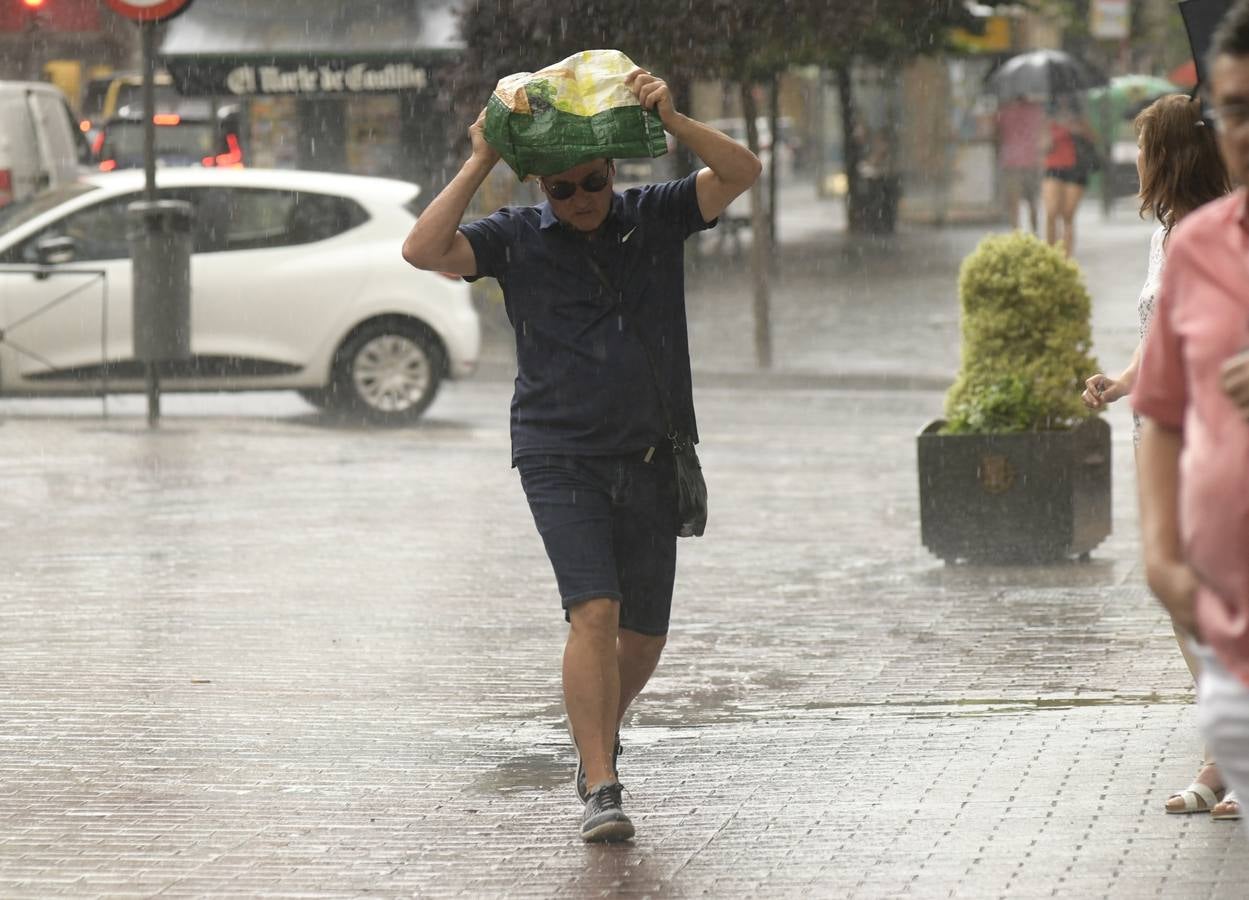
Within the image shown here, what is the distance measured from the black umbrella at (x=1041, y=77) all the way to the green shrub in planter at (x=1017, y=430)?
19486 millimetres

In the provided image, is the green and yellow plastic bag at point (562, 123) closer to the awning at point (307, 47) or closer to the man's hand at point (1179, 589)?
the man's hand at point (1179, 589)

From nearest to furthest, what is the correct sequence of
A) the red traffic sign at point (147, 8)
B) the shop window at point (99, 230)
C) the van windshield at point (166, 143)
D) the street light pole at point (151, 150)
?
the red traffic sign at point (147, 8) → the street light pole at point (151, 150) → the shop window at point (99, 230) → the van windshield at point (166, 143)

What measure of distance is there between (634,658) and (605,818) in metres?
0.56

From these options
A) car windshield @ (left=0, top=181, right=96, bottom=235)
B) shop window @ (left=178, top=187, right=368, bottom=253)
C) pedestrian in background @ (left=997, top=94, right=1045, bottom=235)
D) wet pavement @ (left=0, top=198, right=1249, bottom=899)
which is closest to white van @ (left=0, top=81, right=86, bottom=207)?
car windshield @ (left=0, top=181, right=96, bottom=235)

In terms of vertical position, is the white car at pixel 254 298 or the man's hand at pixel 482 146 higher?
the man's hand at pixel 482 146

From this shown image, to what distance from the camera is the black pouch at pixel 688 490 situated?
5.54m

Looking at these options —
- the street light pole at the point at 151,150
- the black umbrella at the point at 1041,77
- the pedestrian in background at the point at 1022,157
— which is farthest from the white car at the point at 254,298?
the black umbrella at the point at 1041,77

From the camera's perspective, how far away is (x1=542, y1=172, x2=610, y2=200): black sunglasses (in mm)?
5387

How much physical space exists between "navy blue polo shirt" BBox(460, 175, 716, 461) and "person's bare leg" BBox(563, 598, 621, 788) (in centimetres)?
38

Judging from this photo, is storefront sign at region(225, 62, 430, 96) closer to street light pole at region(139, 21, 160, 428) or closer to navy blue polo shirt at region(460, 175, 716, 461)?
street light pole at region(139, 21, 160, 428)

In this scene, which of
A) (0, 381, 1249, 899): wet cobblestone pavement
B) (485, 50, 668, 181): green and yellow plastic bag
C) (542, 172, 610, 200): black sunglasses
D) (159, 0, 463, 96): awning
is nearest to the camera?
(0, 381, 1249, 899): wet cobblestone pavement

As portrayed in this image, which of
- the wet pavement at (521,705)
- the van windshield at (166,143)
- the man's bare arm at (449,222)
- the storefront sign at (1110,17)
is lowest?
the wet pavement at (521,705)

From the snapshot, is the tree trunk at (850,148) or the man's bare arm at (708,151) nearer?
the man's bare arm at (708,151)

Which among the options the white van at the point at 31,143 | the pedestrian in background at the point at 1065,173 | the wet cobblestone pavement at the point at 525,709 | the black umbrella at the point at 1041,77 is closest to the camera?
the wet cobblestone pavement at the point at 525,709
